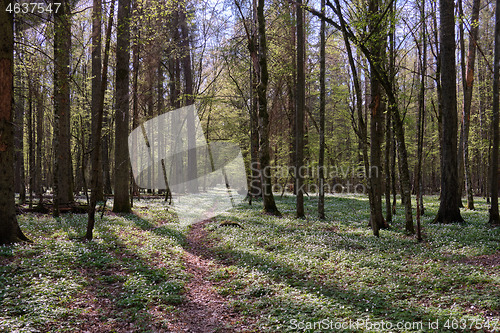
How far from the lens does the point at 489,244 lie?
9.17m

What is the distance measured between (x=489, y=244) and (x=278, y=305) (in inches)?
288

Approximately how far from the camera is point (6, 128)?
865 cm

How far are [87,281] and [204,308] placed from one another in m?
2.87

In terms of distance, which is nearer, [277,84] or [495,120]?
[495,120]

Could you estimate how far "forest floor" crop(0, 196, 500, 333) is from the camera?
5.23 m

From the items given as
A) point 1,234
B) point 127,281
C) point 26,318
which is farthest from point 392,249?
point 1,234

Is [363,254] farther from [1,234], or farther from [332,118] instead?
[332,118]

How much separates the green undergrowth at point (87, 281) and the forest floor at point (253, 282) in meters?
0.03

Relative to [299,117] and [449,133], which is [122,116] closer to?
[299,117]

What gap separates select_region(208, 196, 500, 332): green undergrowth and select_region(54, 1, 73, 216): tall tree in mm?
8193

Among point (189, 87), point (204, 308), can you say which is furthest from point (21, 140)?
point (204, 308)

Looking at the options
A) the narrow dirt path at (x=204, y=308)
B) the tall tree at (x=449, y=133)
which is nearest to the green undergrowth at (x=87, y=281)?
the narrow dirt path at (x=204, y=308)
